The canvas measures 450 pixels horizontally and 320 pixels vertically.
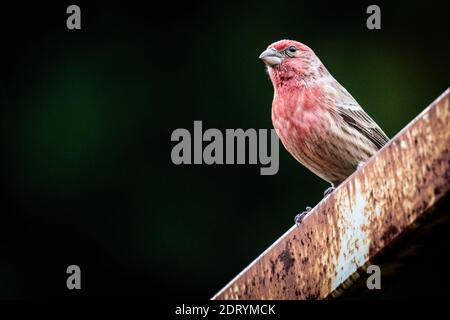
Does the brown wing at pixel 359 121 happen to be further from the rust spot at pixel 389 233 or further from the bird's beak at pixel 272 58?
the rust spot at pixel 389 233

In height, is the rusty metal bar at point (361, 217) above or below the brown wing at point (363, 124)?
below

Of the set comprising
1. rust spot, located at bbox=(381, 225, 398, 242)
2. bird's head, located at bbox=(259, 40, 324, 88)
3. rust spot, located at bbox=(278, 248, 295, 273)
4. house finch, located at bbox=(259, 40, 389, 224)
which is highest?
bird's head, located at bbox=(259, 40, 324, 88)

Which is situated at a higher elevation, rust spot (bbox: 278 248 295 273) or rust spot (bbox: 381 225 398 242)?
rust spot (bbox: 381 225 398 242)

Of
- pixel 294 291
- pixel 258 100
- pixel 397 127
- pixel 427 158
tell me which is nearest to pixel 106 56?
pixel 258 100

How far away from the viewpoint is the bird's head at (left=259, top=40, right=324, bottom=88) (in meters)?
4.98

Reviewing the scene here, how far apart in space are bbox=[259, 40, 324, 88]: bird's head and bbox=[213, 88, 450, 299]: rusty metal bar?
2847 mm

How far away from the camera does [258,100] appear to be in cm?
692

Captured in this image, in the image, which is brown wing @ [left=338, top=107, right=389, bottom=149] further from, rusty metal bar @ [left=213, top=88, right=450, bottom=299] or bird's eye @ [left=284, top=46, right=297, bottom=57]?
rusty metal bar @ [left=213, top=88, right=450, bottom=299]

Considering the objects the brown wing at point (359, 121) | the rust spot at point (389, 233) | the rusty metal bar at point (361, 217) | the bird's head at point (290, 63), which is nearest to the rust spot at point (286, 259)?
the rusty metal bar at point (361, 217)

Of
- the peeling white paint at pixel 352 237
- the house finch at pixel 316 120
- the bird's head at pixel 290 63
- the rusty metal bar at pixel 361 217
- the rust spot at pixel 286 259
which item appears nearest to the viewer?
the rusty metal bar at pixel 361 217

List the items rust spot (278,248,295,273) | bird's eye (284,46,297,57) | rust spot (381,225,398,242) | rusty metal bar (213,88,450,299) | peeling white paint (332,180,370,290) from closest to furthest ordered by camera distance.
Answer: rusty metal bar (213,88,450,299), rust spot (381,225,398,242), peeling white paint (332,180,370,290), rust spot (278,248,295,273), bird's eye (284,46,297,57)

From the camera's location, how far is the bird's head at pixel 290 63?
16.4 feet

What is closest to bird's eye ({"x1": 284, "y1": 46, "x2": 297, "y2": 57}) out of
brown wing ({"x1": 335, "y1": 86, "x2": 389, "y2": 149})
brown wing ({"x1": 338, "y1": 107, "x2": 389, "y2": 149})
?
brown wing ({"x1": 335, "y1": 86, "x2": 389, "y2": 149})

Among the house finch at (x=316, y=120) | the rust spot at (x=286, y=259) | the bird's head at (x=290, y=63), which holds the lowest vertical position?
the rust spot at (x=286, y=259)
